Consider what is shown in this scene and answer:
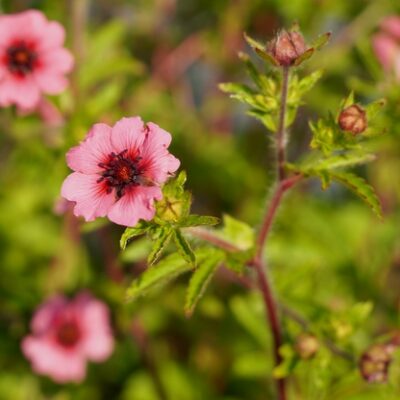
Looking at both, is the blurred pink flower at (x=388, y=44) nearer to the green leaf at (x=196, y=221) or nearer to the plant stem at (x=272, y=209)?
the plant stem at (x=272, y=209)

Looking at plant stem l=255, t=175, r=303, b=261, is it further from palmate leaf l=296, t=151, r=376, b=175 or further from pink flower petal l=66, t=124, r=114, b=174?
pink flower petal l=66, t=124, r=114, b=174

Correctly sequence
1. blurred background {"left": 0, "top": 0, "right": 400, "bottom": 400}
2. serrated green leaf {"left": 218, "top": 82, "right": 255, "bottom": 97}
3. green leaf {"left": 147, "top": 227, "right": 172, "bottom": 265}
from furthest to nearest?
blurred background {"left": 0, "top": 0, "right": 400, "bottom": 400} → serrated green leaf {"left": 218, "top": 82, "right": 255, "bottom": 97} → green leaf {"left": 147, "top": 227, "right": 172, "bottom": 265}

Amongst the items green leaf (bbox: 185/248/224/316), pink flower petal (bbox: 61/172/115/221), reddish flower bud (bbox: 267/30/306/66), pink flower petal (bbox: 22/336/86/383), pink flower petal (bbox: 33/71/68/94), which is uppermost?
pink flower petal (bbox: 33/71/68/94)

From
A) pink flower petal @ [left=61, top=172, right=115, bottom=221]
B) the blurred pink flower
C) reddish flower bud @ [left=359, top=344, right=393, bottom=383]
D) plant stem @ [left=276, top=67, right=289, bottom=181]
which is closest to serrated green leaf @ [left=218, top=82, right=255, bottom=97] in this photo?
plant stem @ [left=276, top=67, right=289, bottom=181]

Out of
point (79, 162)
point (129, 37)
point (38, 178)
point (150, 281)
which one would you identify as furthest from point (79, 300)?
point (129, 37)

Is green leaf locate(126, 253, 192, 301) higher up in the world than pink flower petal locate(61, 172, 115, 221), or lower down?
lower down

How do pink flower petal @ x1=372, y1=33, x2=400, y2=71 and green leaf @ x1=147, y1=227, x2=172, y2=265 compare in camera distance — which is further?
pink flower petal @ x1=372, y1=33, x2=400, y2=71

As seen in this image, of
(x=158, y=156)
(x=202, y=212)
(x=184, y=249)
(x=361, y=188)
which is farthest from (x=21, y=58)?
(x=202, y=212)

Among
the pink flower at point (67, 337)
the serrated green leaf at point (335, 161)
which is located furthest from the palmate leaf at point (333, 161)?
the pink flower at point (67, 337)
